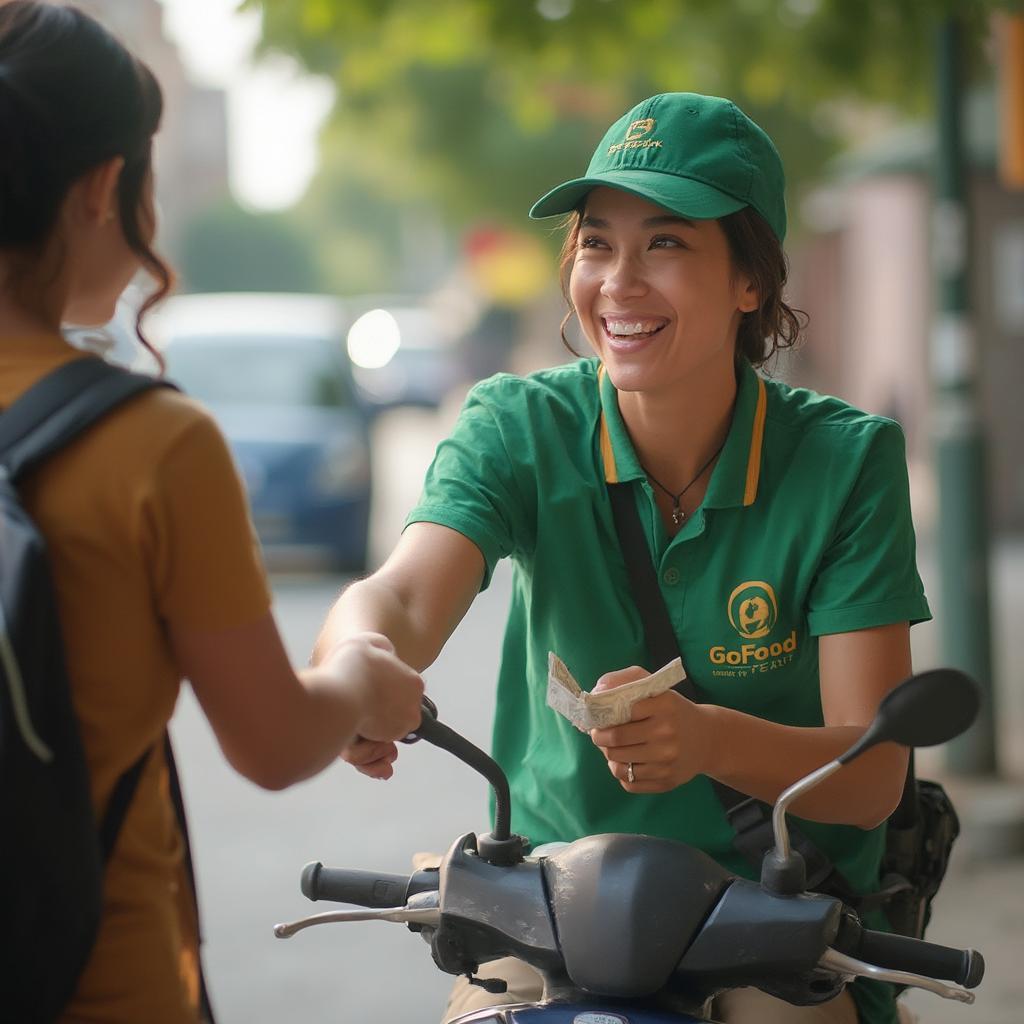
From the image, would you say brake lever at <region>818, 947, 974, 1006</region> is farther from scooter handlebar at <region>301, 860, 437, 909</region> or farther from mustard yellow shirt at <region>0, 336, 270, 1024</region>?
mustard yellow shirt at <region>0, 336, 270, 1024</region>

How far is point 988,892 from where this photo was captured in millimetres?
6184

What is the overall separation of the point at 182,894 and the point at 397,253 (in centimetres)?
8814

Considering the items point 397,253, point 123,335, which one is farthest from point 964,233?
point 397,253

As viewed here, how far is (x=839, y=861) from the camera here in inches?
101

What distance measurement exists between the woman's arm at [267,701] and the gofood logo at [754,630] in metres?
0.73

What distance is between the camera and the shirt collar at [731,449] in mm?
2613

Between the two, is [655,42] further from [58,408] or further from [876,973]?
[58,408]

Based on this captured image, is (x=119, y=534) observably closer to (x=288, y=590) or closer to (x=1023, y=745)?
(x=1023, y=745)

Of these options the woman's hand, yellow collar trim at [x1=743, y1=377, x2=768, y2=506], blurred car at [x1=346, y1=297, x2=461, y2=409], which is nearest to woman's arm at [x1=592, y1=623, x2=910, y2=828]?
the woman's hand

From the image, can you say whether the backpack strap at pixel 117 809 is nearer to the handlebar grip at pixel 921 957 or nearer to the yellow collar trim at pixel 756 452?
the handlebar grip at pixel 921 957

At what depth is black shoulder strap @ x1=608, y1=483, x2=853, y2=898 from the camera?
2.41 m

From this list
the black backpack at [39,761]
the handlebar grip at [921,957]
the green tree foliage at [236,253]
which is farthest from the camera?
the green tree foliage at [236,253]

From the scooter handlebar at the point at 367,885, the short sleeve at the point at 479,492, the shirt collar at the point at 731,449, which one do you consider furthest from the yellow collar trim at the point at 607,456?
the scooter handlebar at the point at 367,885

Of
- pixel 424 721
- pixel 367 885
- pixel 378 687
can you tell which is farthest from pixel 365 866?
pixel 378 687
